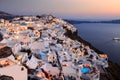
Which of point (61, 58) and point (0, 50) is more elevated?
point (0, 50)

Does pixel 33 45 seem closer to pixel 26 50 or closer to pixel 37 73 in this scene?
pixel 26 50

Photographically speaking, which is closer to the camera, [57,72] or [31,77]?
[31,77]

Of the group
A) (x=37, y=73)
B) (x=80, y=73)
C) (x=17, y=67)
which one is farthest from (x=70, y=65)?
(x=17, y=67)

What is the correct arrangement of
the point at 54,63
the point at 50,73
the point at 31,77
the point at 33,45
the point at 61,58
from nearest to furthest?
1. the point at 31,77
2. the point at 50,73
3. the point at 54,63
4. the point at 61,58
5. the point at 33,45

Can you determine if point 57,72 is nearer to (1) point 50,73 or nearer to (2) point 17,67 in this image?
(1) point 50,73

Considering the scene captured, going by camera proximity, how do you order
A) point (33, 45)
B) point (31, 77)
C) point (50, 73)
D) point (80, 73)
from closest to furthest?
point (31, 77), point (50, 73), point (80, 73), point (33, 45)

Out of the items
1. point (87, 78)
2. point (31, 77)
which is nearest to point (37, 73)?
point (31, 77)

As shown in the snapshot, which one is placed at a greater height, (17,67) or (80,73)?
(17,67)

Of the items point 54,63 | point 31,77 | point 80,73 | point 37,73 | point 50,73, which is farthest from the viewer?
point 54,63

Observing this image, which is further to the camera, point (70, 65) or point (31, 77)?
point (70, 65)

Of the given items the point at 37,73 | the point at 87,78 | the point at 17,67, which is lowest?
the point at 87,78
